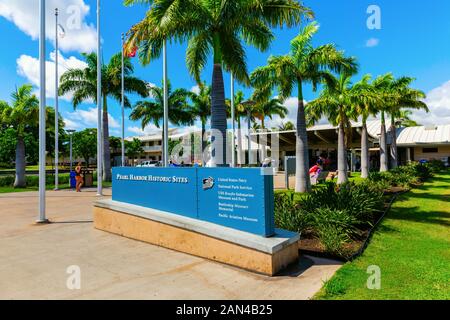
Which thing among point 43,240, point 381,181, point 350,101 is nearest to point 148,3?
point 43,240

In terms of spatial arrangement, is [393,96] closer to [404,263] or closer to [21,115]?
[404,263]

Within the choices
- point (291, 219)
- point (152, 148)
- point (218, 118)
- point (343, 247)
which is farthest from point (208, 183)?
point (152, 148)

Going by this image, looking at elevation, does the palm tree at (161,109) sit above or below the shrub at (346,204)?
above

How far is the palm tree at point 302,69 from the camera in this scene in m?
13.4

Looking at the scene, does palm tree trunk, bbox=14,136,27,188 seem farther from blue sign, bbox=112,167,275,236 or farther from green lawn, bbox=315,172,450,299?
green lawn, bbox=315,172,450,299

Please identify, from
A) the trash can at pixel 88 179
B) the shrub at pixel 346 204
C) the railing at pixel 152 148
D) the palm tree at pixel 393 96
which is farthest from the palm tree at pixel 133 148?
the shrub at pixel 346 204

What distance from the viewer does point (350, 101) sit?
1802cm

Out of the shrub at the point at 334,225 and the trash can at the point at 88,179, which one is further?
the trash can at the point at 88,179

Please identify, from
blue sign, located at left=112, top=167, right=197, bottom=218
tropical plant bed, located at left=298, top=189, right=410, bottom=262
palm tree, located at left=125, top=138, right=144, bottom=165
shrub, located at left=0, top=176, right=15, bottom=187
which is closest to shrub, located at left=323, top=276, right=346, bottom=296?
tropical plant bed, located at left=298, top=189, right=410, bottom=262

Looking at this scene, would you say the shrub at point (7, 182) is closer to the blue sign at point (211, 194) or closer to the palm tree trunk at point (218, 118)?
the blue sign at point (211, 194)

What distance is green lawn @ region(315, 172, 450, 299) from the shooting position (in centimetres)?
424

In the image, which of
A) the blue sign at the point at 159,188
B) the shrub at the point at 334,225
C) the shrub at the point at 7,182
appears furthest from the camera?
the shrub at the point at 7,182

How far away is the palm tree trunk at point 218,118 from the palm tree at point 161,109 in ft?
68.6

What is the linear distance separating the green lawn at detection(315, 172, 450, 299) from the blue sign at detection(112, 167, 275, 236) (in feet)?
4.99
